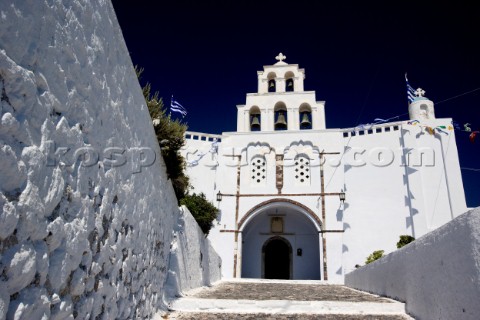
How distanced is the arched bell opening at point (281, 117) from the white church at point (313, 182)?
5 cm

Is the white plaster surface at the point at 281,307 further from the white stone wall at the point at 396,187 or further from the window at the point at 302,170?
the window at the point at 302,170

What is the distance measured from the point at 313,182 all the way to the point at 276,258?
4295mm

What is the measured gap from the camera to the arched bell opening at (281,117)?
1667 cm

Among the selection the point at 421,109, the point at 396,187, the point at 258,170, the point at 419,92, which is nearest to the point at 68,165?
the point at 258,170

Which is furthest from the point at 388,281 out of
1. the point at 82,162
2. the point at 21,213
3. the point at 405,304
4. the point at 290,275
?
the point at 290,275

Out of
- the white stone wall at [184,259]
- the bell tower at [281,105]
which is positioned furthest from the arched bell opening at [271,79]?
the white stone wall at [184,259]

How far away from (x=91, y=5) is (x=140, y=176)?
5.24 feet

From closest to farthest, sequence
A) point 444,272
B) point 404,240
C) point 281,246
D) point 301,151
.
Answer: point 444,272, point 404,240, point 301,151, point 281,246

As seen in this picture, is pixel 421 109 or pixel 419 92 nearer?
pixel 421 109

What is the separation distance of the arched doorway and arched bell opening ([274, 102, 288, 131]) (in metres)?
5.26

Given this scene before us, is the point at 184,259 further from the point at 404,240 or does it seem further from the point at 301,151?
the point at 301,151

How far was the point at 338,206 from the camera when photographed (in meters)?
14.8

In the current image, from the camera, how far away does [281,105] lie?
1686 cm

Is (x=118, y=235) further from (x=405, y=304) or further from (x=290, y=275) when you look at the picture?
(x=290, y=275)
